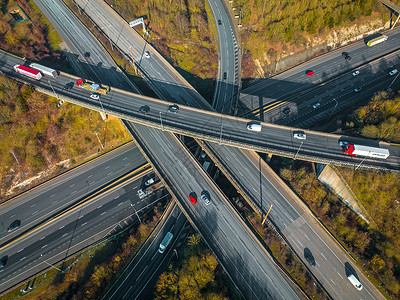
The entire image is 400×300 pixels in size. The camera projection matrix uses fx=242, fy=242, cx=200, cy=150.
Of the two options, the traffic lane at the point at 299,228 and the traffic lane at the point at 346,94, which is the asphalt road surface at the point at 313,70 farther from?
the traffic lane at the point at 299,228

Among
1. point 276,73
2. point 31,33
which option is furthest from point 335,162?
point 31,33

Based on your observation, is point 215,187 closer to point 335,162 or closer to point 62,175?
point 335,162

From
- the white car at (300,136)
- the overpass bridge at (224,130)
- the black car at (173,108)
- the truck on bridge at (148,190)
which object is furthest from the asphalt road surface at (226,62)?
the truck on bridge at (148,190)

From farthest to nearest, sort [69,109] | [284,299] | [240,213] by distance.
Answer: [69,109] < [240,213] < [284,299]

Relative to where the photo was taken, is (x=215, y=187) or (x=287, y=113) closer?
(x=215, y=187)

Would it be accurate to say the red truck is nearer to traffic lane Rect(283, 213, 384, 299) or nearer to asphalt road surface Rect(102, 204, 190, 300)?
asphalt road surface Rect(102, 204, 190, 300)

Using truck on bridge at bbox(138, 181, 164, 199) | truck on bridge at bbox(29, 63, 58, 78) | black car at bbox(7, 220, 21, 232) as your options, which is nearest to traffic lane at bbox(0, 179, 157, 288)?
truck on bridge at bbox(138, 181, 164, 199)

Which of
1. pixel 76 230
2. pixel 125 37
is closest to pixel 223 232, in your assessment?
pixel 76 230

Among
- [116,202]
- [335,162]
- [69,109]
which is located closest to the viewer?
[335,162]
